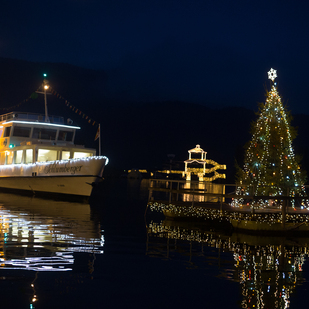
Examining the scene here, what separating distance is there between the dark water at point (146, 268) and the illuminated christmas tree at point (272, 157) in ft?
10.3

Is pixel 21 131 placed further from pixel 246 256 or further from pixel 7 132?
pixel 246 256

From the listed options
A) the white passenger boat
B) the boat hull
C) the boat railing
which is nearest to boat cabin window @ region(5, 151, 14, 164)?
the white passenger boat

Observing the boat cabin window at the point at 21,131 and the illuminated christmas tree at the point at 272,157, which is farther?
the boat cabin window at the point at 21,131

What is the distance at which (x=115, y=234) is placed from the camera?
14.4 meters

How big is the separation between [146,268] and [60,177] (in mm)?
20577

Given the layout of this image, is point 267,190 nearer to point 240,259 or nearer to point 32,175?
point 240,259

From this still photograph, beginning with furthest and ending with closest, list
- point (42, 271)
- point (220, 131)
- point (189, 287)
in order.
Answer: point (220, 131), point (42, 271), point (189, 287)

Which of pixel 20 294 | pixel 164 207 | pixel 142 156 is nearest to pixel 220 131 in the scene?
pixel 142 156

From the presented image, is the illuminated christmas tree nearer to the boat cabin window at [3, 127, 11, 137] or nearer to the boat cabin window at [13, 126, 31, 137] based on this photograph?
the boat cabin window at [13, 126, 31, 137]

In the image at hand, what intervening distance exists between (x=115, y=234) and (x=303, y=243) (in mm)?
6215

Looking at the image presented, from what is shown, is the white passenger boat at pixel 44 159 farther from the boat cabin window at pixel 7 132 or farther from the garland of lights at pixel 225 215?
the garland of lights at pixel 225 215

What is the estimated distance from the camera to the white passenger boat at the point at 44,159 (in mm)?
27609

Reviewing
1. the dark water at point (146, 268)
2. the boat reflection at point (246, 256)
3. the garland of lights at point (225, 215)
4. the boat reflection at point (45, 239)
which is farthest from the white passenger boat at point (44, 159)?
the dark water at point (146, 268)

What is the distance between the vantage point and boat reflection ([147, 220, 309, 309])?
7562mm
